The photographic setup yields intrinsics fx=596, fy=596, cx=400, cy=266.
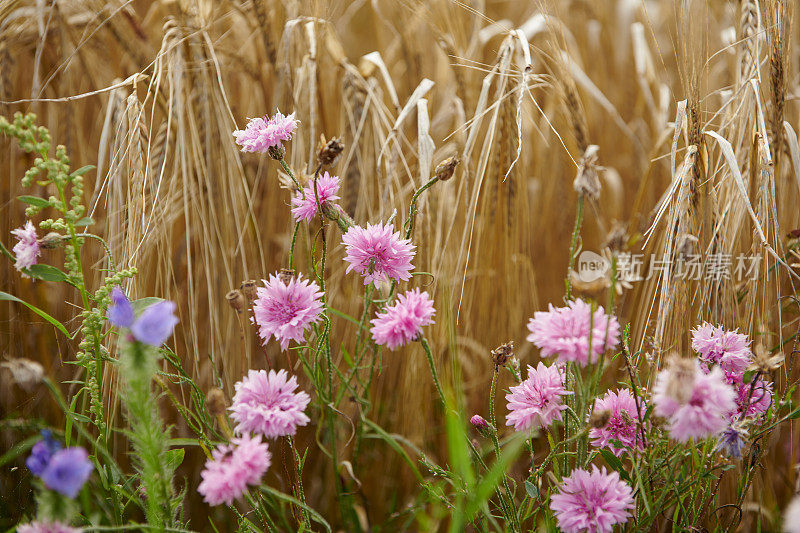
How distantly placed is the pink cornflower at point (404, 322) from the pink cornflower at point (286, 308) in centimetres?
6

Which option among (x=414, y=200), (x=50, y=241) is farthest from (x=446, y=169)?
(x=50, y=241)

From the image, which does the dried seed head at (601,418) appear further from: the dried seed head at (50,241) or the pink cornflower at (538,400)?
the dried seed head at (50,241)

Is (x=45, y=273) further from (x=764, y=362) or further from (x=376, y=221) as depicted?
(x=764, y=362)

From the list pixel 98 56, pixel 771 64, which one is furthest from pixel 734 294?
pixel 98 56

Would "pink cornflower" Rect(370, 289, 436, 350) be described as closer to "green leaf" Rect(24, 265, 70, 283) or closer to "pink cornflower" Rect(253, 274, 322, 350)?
"pink cornflower" Rect(253, 274, 322, 350)

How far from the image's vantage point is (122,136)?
0.68 m

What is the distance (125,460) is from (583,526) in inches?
26.4

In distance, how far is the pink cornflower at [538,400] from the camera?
1.62ft

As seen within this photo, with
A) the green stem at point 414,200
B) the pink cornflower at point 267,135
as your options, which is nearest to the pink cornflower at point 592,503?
the green stem at point 414,200

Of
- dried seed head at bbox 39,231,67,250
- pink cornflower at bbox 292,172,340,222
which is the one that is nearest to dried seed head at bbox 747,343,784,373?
pink cornflower at bbox 292,172,340,222

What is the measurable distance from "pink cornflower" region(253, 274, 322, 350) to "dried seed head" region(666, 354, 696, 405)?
0.91 ft

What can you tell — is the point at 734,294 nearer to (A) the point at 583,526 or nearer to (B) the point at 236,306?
(A) the point at 583,526

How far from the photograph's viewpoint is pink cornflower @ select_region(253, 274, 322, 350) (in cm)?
51

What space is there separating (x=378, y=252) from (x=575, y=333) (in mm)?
185
